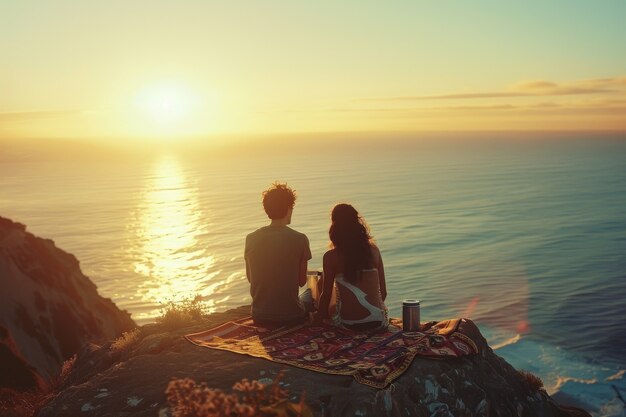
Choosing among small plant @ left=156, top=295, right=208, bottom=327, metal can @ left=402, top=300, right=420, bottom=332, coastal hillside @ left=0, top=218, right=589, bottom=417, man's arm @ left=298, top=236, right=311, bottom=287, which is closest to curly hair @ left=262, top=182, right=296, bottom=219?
man's arm @ left=298, top=236, right=311, bottom=287

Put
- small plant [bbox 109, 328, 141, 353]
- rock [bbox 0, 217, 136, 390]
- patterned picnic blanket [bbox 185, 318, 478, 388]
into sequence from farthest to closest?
1. rock [bbox 0, 217, 136, 390]
2. small plant [bbox 109, 328, 141, 353]
3. patterned picnic blanket [bbox 185, 318, 478, 388]

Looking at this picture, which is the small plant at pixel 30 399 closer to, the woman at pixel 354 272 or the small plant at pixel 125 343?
the small plant at pixel 125 343

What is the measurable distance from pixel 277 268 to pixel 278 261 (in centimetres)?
11

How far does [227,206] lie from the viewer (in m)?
142

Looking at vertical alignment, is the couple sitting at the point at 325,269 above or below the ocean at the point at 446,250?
above

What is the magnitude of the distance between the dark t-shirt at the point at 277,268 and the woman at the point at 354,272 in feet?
1.48

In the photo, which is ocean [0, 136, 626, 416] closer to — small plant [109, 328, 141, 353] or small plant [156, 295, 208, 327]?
small plant [156, 295, 208, 327]

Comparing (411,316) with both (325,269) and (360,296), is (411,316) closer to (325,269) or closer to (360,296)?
(360,296)

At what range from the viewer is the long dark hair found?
28.7 feet

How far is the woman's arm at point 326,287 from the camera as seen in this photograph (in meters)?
8.95

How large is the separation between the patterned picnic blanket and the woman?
0.74 ft

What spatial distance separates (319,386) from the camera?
23.8ft

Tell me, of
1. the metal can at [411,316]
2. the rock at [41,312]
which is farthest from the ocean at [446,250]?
the metal can at [411,316]

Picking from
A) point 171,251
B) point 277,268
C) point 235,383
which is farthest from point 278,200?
point 171,251
